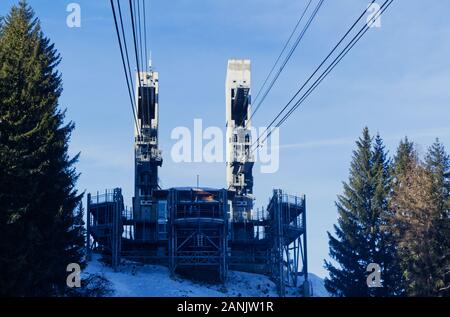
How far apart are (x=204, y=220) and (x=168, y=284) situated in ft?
22.7

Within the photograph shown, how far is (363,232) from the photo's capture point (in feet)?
236

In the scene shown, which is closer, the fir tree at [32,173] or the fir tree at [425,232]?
the fir tree at [32,173]

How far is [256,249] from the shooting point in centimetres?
7812

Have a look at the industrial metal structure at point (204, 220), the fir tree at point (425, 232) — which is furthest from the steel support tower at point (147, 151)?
the fir tree at point (425, 232)

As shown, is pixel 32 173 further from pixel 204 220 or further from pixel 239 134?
pixel 239 134

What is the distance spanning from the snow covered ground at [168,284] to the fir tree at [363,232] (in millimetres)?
4428

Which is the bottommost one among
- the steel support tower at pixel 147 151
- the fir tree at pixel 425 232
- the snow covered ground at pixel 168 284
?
the snow covered ground at pixel 168 284

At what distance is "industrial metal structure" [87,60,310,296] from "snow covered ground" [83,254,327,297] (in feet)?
3.24

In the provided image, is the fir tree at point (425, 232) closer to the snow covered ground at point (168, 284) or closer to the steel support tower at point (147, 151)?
the snow covered ground at point (168, 284)

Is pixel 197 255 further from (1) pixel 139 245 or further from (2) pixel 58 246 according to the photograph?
(2) pixel 58 246

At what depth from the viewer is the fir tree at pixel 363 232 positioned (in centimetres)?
6831
